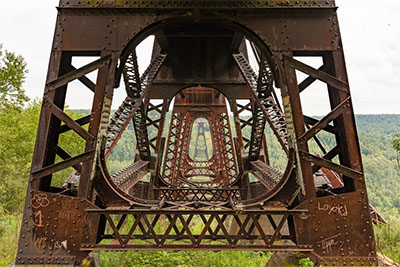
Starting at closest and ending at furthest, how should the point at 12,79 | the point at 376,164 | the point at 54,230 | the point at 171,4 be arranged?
1. the point at 54,230
2. the point at 171,4
3. the point at 12,79
4. the point at 376,164

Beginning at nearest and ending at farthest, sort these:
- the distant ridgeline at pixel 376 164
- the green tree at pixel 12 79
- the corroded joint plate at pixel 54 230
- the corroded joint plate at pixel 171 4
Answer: the corroded joint plate at pixel 54 230, the corroded joint plate at pixel 171 4, the green tree at pixel 12 79, the distant ridgeline at pixel 376 164

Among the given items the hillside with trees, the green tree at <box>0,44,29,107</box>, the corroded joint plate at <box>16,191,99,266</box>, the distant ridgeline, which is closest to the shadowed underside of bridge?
the corroded joint plate at <box>16,191,99,266</box>

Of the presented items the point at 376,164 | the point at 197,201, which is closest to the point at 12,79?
the point at 197,201

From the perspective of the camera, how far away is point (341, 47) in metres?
4.84

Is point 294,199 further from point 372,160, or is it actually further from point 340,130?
point 372,160

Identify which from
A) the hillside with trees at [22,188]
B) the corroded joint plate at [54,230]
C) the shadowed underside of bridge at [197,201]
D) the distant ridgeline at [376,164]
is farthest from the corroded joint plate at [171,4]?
the distant ridgeline at [376,164]

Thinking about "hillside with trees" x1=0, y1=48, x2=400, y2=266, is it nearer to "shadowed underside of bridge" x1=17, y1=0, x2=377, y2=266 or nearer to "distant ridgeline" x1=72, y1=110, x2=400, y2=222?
"shadowed underside of bridge" x1=17, y1=0, x2=377, y2=266

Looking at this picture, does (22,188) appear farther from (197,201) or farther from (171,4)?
(171,4)

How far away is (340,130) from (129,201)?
4.40 meters

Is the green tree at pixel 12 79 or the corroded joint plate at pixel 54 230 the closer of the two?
the corroded joint plate at pixel 54 230

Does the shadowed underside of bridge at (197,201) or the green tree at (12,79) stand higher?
the green tree at (12,79)

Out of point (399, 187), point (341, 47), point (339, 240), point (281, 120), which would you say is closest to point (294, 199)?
point (339, 240)

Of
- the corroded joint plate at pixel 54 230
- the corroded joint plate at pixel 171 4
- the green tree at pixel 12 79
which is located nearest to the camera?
the corroded joint plate at pixel 54 230

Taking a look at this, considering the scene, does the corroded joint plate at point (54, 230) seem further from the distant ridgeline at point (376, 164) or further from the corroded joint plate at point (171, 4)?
the distant ridgeline at point (376, 164)
